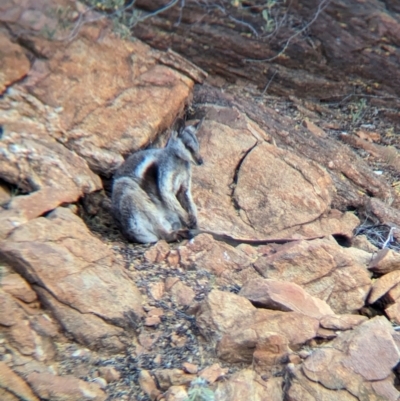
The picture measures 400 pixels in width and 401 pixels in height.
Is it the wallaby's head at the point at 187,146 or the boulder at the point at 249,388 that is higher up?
the wallaby's head at the point at 187,146

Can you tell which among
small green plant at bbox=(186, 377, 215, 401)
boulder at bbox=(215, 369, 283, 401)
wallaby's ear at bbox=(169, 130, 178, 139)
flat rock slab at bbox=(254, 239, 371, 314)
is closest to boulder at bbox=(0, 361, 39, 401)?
small green plant at bbox=(186, 377, 215, 401)

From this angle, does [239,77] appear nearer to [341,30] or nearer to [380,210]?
[341,30]

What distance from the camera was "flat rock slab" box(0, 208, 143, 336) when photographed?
16.8 ft

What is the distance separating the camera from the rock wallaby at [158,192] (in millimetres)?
6613

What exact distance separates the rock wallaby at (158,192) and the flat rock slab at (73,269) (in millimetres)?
965

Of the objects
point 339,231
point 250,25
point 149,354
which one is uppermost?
point 250,25

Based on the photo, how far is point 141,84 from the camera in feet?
24.6

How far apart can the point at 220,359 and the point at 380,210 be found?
2998mm

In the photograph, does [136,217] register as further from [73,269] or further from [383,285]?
[383,285]

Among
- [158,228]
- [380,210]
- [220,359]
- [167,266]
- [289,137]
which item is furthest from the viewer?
[289,137]

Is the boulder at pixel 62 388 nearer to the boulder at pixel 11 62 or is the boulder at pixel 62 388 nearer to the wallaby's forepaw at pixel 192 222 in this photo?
the wallaby's forepaw at pixel 192 222

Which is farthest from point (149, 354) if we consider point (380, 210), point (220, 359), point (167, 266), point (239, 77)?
point (239, 77)

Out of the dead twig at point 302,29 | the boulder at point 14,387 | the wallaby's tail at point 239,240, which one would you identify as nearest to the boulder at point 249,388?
the boulder at point 14,387

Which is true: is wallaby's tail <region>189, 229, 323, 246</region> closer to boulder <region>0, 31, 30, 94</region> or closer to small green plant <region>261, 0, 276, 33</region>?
boulder <region>0, 31, 30, 94</region>
